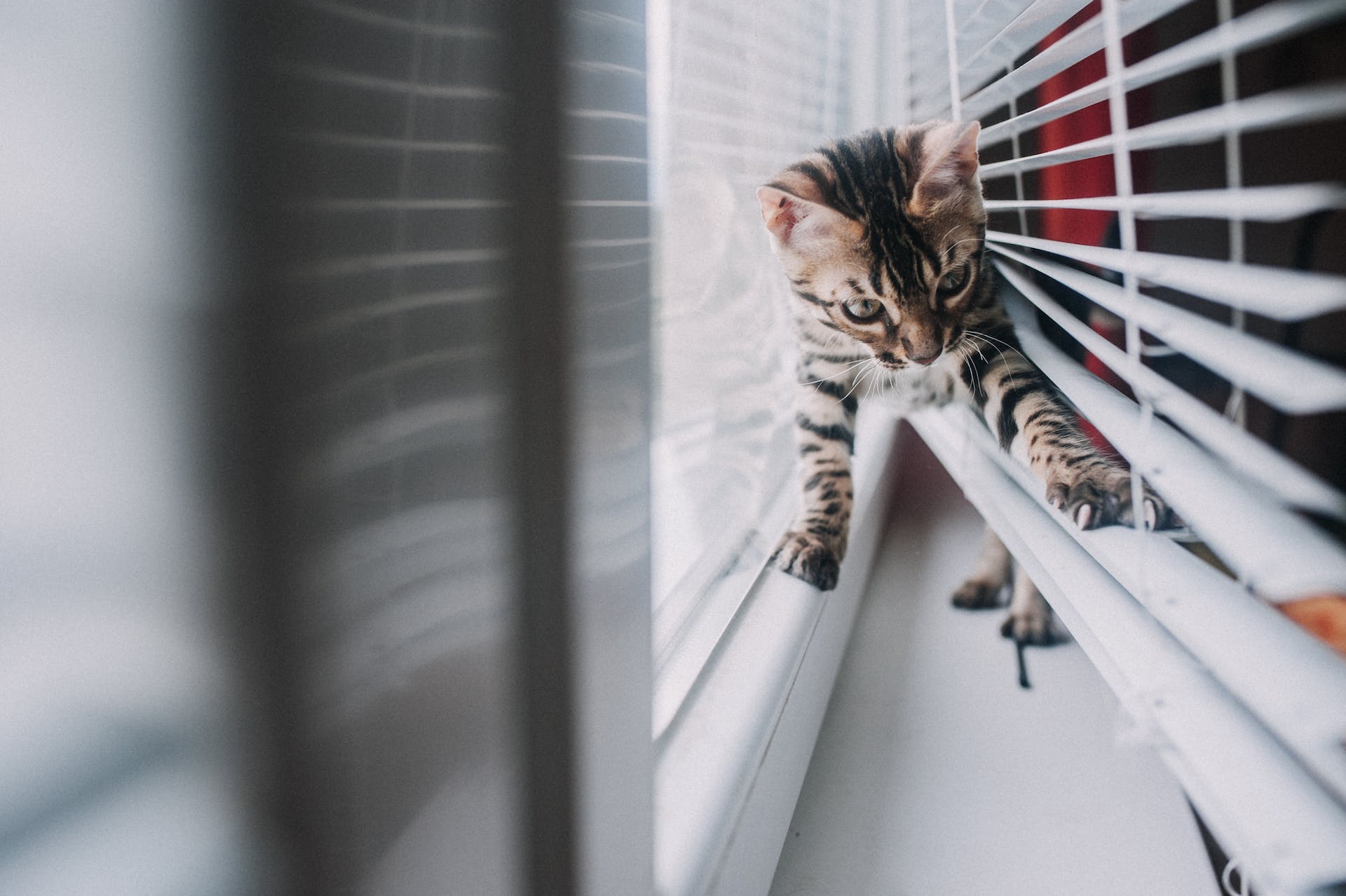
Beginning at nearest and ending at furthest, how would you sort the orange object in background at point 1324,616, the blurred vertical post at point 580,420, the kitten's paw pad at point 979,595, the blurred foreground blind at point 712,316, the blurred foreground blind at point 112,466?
the blurred foreground blind at point 112,466, the blurred vertical post at point 580,420, the orange object in background at point 1324,616, the blurred foreground blind at point 712,316, the kitten's paw pad at point 979,595

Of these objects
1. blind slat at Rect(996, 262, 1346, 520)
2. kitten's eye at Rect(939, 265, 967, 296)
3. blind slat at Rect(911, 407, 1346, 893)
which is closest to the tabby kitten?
kitten's eye at Rect(939, 265, 967, 296)

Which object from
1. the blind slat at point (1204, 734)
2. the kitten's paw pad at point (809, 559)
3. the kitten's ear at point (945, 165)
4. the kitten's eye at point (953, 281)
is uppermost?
the kitten's ear at point (945, 165)

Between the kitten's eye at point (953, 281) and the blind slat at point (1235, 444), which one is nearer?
the blind slat at point (1235, 444)

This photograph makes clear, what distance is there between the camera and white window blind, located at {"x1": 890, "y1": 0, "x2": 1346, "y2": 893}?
26 cm

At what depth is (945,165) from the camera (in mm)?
735

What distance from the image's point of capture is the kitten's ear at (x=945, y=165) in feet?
2.28

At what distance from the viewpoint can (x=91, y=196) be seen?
17cm

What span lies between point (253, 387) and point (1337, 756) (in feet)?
1.20

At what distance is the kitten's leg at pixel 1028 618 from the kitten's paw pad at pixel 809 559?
330 millimetres

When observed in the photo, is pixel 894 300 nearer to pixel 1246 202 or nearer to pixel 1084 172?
pixel 1084 172

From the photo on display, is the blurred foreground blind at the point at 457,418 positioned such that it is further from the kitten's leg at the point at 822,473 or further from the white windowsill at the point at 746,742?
the kitten's leg at the point at 822,473

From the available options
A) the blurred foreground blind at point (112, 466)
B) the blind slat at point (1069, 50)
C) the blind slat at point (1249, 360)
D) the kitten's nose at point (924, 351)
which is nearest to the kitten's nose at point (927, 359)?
the kitten's nose at point (924, 351)

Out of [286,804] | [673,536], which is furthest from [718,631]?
[286,804]

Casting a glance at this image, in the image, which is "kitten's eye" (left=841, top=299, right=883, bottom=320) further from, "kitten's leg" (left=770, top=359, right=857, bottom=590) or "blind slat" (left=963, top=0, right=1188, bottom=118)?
"blind slat" (left=963, top=0, right=1188, bottom=118)
